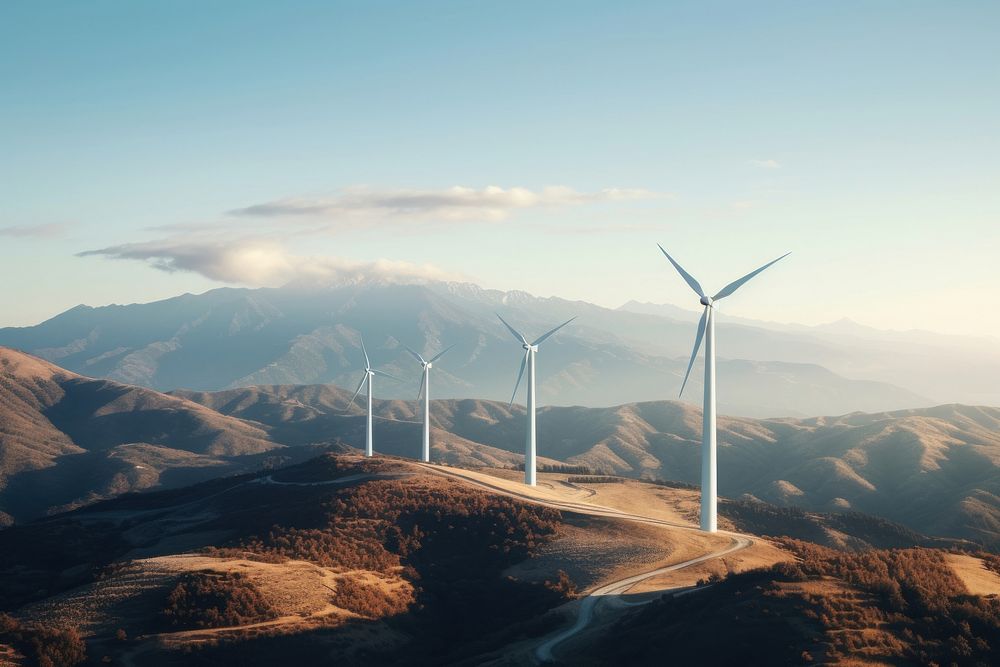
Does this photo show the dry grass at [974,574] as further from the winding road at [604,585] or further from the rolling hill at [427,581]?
the winding road at [604,585]

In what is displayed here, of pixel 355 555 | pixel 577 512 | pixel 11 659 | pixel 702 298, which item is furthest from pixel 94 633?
pixel 702 298

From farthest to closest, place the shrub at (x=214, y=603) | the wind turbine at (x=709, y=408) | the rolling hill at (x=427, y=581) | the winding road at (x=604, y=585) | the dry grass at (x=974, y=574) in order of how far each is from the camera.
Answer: the wind turbine at (x=709, y=408) → the shrub at (x=214, y=603) → the winding road at (x=604, y=585) → the dry grass at (x=974, y=574) → the rolling hill at (x=427, y=581)

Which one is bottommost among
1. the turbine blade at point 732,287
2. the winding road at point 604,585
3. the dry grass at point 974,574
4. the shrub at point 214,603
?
the winding road at point 604,585

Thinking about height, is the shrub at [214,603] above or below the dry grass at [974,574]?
below

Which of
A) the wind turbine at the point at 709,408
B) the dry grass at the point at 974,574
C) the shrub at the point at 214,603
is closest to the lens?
the dry grass at the point at 974,574

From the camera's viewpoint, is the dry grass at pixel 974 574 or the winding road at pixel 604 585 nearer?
the dry grass at pixel 974 574

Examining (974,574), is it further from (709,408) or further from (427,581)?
(427,581)

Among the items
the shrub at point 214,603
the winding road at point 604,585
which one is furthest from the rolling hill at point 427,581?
the winding road at point 604,585

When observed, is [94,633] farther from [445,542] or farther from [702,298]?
[702,298]

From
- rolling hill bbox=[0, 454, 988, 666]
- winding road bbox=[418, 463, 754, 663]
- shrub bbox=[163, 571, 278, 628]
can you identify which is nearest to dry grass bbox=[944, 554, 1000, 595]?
rolling hill bbox=[0, 454, 988, 666]
